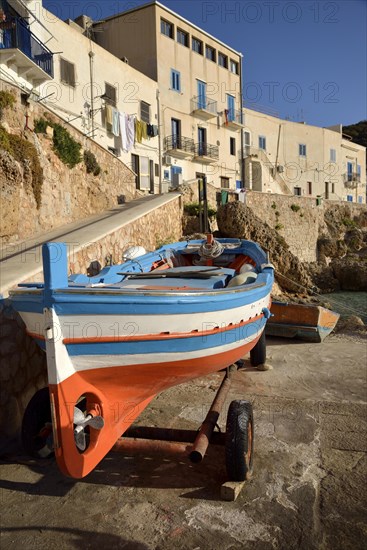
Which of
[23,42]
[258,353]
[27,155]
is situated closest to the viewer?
[258,353]

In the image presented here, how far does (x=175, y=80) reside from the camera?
996 inches

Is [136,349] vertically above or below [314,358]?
above

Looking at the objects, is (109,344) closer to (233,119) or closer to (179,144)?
(179,144)

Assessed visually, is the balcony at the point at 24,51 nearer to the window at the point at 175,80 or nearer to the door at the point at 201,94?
the window at the point at 175,80

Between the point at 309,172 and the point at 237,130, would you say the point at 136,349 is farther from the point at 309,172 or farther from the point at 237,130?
the point at 309,172

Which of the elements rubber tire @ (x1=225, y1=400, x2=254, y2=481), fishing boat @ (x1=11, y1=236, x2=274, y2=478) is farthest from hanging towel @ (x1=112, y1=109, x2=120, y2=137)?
rubber tire @ (x1=225, y1=400, x2=254, y2=481)

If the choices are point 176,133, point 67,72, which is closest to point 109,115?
point 67,72

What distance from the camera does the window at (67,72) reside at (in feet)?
55.5

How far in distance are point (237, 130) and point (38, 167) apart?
2352 centimetres

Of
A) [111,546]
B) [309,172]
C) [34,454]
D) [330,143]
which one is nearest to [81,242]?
[34,454]

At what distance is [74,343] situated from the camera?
300cm

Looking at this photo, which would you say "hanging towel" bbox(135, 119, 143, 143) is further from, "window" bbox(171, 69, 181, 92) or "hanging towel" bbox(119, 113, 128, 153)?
"window" bbox(171, 69, 181, 92)

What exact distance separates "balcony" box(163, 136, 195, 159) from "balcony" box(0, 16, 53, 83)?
10152 millimetres

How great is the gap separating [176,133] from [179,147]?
42.0 inches
